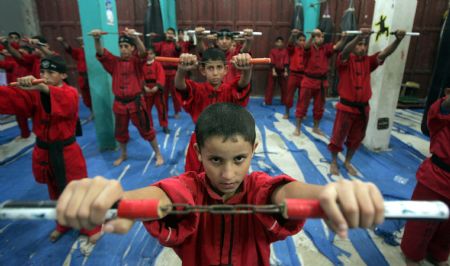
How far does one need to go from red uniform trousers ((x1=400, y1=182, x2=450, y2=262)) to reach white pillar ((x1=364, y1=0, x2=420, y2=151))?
8.54 ft

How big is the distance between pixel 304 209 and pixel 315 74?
5.17 metres

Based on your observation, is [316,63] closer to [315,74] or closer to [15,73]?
[315,74]

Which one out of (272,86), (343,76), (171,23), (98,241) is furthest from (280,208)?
(171,23)

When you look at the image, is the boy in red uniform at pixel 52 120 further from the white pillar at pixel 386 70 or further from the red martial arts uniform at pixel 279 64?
the red martial arts uniform at pixel 279 64

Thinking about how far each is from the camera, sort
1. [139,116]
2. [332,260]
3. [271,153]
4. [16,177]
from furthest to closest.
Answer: [271,153], [139,116], [16,177], [332,260]

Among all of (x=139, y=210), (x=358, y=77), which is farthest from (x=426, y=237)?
(x=139, y=210)

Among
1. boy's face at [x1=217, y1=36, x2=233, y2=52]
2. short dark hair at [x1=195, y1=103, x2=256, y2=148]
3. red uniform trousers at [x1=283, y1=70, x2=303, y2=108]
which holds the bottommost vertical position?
red uniform trousers at [x1=283, y1=70, x2=303, y2=108]

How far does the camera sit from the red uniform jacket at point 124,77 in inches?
164

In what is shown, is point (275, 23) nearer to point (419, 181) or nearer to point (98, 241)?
point (419, 181)

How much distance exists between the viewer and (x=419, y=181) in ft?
7.59

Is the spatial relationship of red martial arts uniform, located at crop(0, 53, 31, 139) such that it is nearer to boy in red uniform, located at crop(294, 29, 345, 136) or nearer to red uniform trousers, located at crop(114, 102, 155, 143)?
red uniform trousers, located at crop(114, 102, 155, 143)

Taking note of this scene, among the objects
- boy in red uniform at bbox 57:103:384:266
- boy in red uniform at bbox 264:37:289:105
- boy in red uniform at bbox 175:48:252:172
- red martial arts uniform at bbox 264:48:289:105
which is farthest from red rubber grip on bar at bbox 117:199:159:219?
red martial arts uniform at bbox 264:48:289:105

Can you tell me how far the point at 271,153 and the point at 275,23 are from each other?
204 inches

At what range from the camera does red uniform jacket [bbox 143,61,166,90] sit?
538 centimetres
